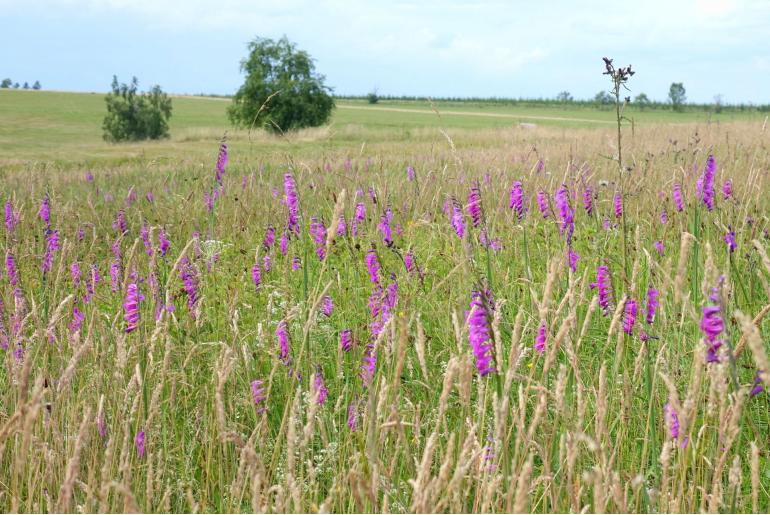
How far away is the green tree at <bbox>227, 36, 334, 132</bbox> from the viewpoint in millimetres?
36812

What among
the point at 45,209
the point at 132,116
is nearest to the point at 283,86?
the point at 132,116

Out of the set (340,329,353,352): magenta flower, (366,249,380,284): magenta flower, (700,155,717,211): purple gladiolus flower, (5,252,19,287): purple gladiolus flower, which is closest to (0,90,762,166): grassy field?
(5,252,19,287): purple gladiolus flower

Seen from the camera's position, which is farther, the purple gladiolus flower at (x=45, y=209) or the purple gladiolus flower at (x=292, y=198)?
the purple gladiolus flower at (x=45, y=209)

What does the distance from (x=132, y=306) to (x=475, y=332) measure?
1.54 m

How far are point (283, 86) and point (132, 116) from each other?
7.74m

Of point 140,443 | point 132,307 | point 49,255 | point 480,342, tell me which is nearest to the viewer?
point 480,342

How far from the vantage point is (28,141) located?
104ft

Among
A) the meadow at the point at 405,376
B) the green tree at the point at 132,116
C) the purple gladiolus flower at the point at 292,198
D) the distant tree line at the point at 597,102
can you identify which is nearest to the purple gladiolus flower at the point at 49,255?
the meadow at the point at 405,376

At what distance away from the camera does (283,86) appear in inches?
1441

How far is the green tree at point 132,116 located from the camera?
33719 millimetres

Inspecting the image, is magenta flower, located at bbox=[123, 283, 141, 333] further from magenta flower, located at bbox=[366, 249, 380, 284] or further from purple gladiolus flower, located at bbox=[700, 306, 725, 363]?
purple gladiolus flower, located at bbox=[700, 306, 725, 363]

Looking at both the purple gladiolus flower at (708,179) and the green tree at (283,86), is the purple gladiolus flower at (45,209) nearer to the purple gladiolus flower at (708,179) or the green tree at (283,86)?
the purple gladiolus flower at (708,179)

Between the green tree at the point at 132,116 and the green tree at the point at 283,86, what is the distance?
4391mm

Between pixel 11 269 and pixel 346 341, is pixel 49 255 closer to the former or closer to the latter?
pixel 11 269
